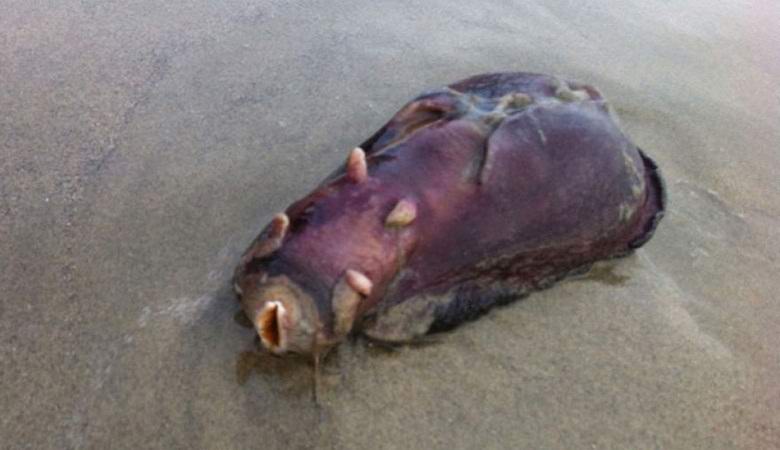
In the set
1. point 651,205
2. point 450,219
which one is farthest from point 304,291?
point 651,205

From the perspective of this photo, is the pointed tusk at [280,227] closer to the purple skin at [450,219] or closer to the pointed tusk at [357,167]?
the purple skin at [450,219]

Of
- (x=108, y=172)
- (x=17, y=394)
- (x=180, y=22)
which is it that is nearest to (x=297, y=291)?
(x=17, y=394)

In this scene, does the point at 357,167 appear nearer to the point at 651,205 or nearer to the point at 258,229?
the point at 258,229

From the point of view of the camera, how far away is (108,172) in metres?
2.71

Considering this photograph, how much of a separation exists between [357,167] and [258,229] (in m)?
0.61

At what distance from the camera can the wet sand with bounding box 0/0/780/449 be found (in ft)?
6.81

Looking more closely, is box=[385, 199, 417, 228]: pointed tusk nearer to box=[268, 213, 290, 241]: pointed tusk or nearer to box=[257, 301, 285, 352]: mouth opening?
box=[268, 213, 290, 241]: pointed tusk

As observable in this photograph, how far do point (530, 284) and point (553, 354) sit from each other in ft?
0.86

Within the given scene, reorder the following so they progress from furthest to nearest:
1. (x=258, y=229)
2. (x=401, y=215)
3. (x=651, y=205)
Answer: (x=651, y=205), (x=258, y=229), (x=401, y=215)

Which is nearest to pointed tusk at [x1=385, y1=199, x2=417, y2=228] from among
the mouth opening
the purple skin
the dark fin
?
the purple skin

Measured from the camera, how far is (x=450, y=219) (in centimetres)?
223

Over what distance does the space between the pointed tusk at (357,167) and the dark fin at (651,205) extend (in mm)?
1163

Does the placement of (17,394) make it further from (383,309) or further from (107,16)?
(107,16)

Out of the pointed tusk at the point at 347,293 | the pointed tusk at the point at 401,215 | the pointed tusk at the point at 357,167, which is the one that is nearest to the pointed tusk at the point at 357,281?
the pointed tusk at the point at 347,293
